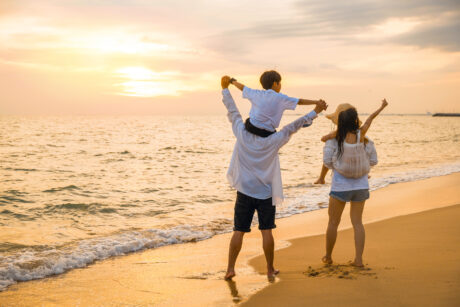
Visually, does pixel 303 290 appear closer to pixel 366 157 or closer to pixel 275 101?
pixel 366 157

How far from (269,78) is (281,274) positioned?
2.28 metres

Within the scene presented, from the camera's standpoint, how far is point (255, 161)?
14.1 feet

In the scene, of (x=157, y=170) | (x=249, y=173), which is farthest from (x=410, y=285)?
(x=157, y=170)

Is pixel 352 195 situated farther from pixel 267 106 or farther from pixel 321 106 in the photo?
pixel 267 106

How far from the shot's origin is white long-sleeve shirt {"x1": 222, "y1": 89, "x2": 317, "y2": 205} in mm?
4227

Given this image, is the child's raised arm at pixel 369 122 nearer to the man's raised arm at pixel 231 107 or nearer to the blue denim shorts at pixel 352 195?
the blue denim shorts at pixel 352 195

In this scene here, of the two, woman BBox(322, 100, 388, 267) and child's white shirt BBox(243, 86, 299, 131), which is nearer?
child's white shirt BBox(243, 86, 299, 131)

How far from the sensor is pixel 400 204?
32.3 ft

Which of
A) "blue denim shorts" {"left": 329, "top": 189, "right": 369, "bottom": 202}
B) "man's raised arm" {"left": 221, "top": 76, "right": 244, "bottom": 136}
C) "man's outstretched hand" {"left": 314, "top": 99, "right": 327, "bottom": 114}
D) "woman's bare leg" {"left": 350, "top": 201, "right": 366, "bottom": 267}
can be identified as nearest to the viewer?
"man's outstretched hand" {"left": 314, "top": 99, "right": 327, "bottom": 114}

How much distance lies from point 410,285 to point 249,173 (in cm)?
192

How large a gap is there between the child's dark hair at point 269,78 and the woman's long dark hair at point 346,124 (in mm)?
851

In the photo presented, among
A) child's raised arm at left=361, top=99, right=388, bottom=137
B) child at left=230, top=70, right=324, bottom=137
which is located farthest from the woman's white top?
child at left=230, top=70, right=324, bottom=137

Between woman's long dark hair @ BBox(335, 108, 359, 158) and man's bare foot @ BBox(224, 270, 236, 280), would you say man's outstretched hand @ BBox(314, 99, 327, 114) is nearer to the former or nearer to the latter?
woman's long dark hair @ BBox(335, 108, 359, 158)

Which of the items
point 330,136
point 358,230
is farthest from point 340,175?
point 358,230
